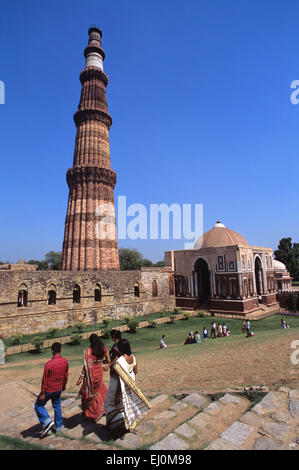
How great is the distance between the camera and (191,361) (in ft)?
22.7

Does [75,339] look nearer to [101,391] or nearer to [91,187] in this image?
[101,391]

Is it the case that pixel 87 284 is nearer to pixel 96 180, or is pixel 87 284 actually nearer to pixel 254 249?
pixel 96 180

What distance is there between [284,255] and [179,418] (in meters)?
48.4

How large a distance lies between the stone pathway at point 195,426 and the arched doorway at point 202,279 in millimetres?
21661

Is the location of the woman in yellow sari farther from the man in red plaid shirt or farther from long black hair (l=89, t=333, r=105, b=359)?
the man in red plaid shirt

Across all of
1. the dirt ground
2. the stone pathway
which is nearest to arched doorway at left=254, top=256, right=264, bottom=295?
the dirt ground

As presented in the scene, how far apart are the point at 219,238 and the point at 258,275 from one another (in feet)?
18.8

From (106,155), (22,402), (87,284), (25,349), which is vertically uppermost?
(106,155)

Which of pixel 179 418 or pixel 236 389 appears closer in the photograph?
pixel 179 418

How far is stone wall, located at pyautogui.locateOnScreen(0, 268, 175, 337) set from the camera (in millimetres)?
14375

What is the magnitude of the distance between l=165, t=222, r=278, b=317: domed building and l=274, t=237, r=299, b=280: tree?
802 inches
